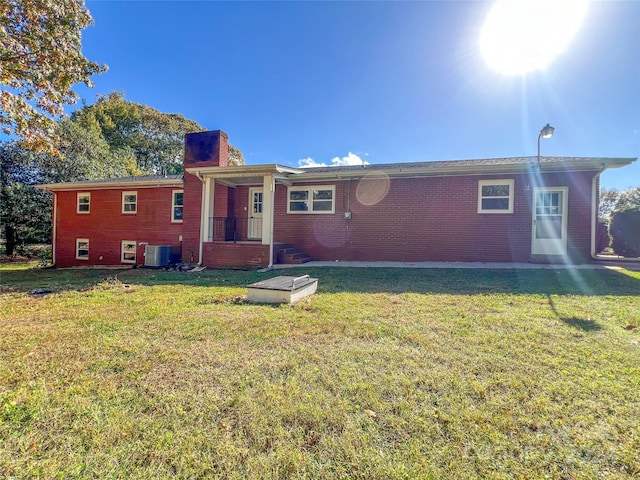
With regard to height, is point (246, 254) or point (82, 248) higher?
point (246, 254)

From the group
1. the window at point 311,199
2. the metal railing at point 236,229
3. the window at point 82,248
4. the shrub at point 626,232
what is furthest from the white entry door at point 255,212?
the shrub at point 626,232

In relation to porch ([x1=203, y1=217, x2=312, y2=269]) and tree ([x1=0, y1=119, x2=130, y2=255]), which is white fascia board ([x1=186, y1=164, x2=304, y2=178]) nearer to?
porch ([x1=203, y1=217, x2=312, y2=269])

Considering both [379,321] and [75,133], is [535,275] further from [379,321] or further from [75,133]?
[75,133]

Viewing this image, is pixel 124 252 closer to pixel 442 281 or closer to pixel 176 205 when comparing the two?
pixel 176 205

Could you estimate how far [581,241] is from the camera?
29.8 feet

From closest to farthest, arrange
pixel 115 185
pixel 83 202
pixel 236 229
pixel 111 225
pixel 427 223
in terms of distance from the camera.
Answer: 1. pixel 427 223
2. pixel 236 229
3. pixel 115 185
4. pixel 111 225
5. pixel 83 202

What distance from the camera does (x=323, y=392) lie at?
237cm

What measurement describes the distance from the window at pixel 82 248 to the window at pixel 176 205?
16.9ft

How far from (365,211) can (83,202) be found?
44.7 ft

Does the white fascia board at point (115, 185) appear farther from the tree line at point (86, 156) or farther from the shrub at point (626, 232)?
the shrub at point (626, 232)

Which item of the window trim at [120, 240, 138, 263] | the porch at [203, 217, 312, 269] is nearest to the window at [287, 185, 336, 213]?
the porch at [203, 217, 312, 269]

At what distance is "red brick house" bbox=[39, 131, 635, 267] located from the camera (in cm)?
926

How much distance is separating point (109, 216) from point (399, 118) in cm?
1389

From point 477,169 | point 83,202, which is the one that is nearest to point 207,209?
point 83,202
